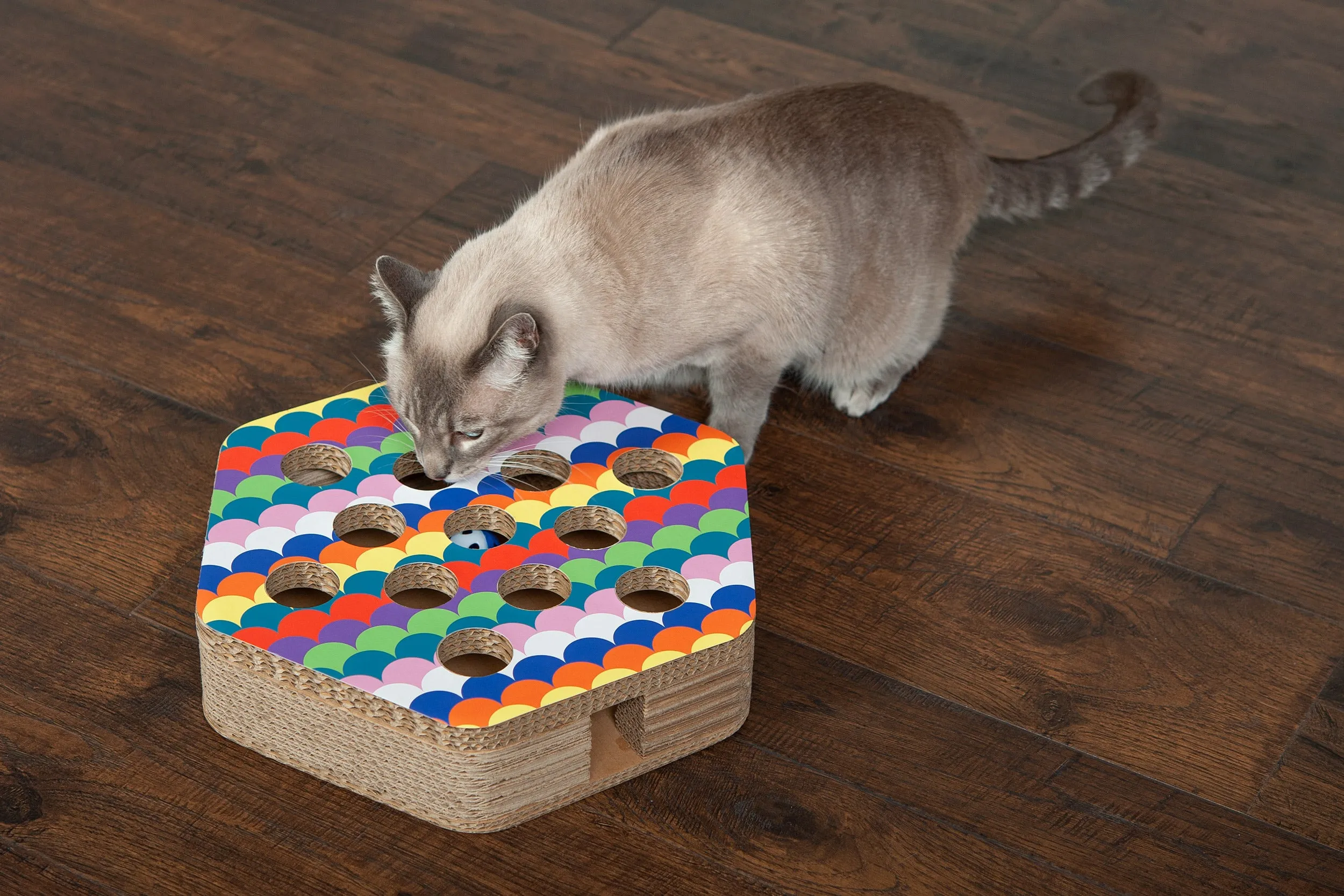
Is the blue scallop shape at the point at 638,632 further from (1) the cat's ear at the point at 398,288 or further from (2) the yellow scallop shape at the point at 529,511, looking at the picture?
(1) the cat's ear at the point at 398,288

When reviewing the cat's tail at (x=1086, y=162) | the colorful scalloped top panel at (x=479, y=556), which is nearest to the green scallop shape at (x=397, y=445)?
the colorful scalloped top panel at (x=479, y=556)

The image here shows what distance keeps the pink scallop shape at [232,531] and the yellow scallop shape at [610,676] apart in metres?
0.46

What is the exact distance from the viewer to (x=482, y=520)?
1688 mm

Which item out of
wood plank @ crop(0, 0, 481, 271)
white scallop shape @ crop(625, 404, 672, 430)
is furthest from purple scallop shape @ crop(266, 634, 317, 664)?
wood plank @ crop(0, 0, 481, 271)

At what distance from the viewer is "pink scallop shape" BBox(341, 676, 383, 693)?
1427 mm

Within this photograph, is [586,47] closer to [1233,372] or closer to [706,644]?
[1233,372]

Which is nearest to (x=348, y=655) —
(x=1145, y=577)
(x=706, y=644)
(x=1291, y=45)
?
(x=706, y=644)

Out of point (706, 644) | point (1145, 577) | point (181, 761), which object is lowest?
point (181, 761)

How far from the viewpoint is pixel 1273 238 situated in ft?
8.11

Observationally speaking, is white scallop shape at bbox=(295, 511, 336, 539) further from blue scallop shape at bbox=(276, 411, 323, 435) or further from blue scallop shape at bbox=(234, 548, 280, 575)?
blue scallop shape at bbox=(276, 411, 323, 435)

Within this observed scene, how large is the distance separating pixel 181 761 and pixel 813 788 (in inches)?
29.3

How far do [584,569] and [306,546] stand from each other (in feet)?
1.07

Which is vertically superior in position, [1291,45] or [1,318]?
[1291,45]

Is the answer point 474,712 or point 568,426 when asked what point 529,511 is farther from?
point 474,712
